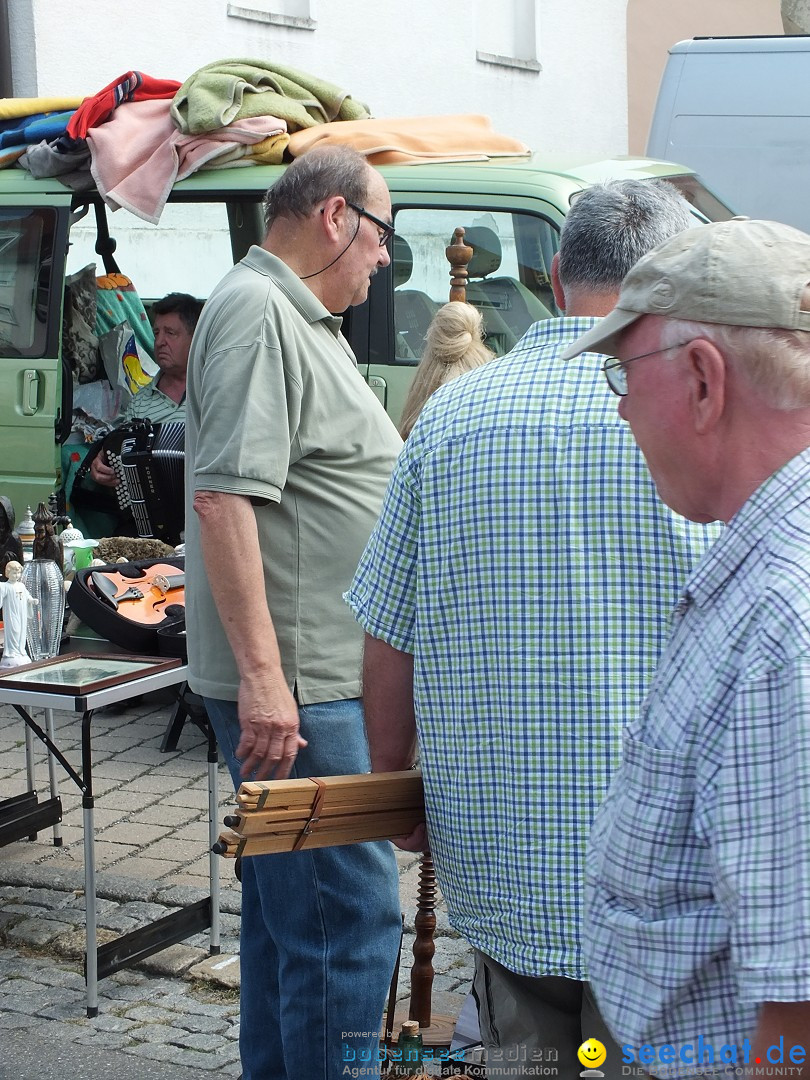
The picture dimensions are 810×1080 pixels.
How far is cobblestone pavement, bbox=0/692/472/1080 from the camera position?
323cm

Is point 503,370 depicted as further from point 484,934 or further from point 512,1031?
point 512,1031

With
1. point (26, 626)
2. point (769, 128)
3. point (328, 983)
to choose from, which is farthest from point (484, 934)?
point (769, 128)

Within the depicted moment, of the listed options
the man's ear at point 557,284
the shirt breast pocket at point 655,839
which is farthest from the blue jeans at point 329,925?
the shirt breast pocket at point 655,839

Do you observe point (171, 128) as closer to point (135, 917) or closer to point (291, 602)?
point (135, 917)

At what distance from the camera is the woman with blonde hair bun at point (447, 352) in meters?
4.41

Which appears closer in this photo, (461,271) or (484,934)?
(484,934)

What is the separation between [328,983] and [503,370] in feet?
3.97

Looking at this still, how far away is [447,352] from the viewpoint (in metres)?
4.44

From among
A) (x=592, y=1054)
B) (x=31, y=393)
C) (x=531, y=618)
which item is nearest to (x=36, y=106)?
(x=31, y=393)

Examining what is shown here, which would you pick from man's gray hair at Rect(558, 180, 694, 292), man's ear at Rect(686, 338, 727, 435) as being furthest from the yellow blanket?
man's ear at Rect(686, 338, 727, 435)

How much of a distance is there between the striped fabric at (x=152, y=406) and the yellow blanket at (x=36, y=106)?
1.32 meters

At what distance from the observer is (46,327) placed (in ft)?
19.8

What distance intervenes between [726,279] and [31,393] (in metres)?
5.19

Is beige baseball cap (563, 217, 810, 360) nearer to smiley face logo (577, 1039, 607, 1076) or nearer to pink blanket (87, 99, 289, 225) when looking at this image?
smiley face logo (577, 1039, 607, 1076)
